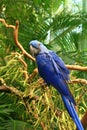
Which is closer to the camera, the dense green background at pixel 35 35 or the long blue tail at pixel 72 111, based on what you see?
the long blue tail at pixel 72 111

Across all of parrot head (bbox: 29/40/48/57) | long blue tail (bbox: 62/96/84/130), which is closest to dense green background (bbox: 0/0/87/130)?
parrot head (bbox: 29/40/48/57)

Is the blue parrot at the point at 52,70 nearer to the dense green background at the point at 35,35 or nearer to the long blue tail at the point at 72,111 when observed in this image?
the long blue tail at the point at 72,111

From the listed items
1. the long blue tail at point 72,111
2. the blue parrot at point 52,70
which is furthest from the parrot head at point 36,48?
the long blue tail at point 72,111

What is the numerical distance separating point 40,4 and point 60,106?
144 cm

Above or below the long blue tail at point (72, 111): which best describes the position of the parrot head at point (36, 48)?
above

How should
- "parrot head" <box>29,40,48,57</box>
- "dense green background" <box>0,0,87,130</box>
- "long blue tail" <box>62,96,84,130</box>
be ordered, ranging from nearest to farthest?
"long blue tail" <box>62,96,84,130</box> < "parrot head" <box>29,40,48,57</box> < "dense green background" <box>0,0,87,130</box>

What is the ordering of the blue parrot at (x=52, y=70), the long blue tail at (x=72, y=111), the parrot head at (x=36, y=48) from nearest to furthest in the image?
1. the long blue tail at (x=72, y=111)
2. the blue parrot at (x=52, y=70)
3. the parrot head at (x=36, y=48)

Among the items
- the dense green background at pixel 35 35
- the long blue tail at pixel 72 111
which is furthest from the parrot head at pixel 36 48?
the dense green background at pixel 35 35

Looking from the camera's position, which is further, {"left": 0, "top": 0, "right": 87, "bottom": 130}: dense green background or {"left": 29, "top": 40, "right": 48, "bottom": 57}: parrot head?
{"left": 0, "top": 0, "right": 87, "bottom": 130}: dense green background

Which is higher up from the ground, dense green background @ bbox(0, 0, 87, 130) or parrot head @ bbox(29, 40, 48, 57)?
parrot head @ bbox(29, 40, 48, 57)

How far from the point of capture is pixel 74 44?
215 cm

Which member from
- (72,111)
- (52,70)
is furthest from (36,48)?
(72,111)

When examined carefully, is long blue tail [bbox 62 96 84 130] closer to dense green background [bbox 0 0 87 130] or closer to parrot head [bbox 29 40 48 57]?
parrot head [bbox 29 40 48 57]

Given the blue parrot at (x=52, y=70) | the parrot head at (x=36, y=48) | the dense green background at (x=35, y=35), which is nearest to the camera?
the blue parrot at (x=52, y=70)
